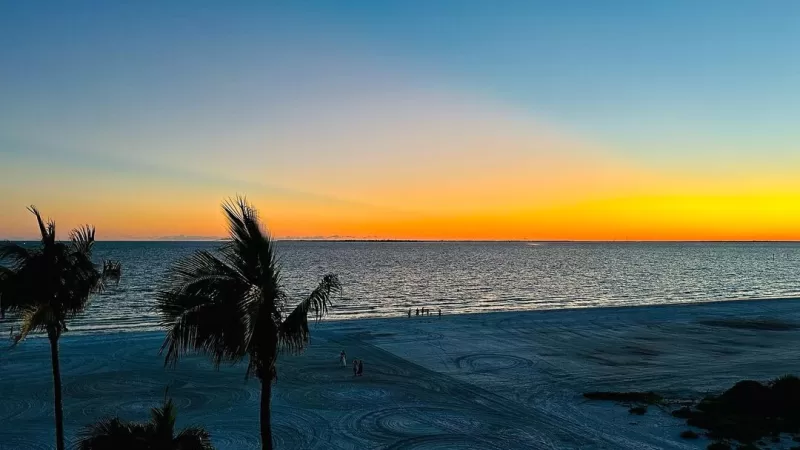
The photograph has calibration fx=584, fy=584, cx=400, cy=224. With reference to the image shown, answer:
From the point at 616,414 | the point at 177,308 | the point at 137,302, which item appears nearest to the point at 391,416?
the point at 616,414

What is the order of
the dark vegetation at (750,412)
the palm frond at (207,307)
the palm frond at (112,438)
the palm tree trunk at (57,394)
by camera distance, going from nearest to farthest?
the palm frond at (112,438) < the palm frond at (207,307) < the palm tree trunk at (57,394) < the dark vegetation at (750,412)

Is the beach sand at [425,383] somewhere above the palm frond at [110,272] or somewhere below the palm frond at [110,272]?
below

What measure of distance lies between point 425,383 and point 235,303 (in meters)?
23.8

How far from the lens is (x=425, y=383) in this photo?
33.4m

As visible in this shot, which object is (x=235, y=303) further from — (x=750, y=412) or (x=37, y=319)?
(x=750, y=412)

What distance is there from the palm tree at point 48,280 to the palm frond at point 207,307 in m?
4.97

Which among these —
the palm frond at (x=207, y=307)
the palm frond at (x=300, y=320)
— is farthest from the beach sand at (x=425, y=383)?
the palm frond at (x=207, y=307)

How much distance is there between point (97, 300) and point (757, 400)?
239ft

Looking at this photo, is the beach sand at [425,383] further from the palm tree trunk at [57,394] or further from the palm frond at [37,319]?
the palm frond at [37,319]

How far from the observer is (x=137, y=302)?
244 ft

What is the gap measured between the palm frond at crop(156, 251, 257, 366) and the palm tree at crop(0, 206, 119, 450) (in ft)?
16.3

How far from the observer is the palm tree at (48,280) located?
14367 mm

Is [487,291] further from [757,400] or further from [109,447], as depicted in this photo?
[109,447]

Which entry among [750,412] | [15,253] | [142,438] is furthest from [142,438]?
[750,412]
